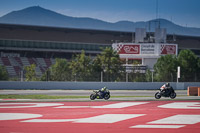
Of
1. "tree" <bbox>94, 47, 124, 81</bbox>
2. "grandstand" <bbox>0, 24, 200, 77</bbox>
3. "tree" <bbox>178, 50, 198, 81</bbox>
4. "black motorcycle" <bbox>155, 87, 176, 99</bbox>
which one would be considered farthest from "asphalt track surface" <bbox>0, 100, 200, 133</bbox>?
"grandstand" <bbox>0, 24, 200, 77</bbox>

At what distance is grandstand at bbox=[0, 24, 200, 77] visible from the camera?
7650 centimetres

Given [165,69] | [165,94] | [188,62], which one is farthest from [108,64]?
[165,94]

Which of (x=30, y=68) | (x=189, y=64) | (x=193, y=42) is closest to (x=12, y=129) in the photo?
(x=30, y=68)

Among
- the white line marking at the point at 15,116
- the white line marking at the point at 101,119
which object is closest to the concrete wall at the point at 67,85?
the white line marking at the point at 15,116

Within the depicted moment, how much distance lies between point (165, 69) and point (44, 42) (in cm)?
3466

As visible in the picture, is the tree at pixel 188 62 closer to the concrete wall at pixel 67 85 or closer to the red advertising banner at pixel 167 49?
the red advertising banner at pixel 167 49

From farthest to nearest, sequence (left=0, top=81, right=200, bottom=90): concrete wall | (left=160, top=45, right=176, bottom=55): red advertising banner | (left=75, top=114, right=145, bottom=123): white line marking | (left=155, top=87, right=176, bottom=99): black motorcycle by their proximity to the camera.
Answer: (left=160, top=45, right=176, bottom=55): red advertising banner
(left=0, top=81, right=200, bottom=90): concrete wall
(left=155, top=87, right=176, bottom=99): black motorcycle
(left=75, top=114, right=145, bottom=123): white line marking

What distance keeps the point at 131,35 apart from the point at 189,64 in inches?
1158

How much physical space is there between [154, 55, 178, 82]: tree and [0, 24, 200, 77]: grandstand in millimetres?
18285

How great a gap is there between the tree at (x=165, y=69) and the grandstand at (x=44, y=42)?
18285 millimetres

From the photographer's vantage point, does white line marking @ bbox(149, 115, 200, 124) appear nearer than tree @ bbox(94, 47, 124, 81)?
Yes

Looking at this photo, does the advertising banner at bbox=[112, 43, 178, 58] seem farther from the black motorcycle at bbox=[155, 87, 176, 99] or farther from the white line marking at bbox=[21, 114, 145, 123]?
the white line marking at bbox=[21, 114, 145, 123]

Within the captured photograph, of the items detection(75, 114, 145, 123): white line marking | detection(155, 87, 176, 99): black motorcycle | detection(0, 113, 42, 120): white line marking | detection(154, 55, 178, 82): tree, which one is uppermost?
detection(154, 55, 178, 82): tree

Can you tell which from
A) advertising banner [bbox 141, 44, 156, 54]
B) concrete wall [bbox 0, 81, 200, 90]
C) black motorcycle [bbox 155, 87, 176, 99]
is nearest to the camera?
black motorcycle [bbox 155, 87, 176, 99]
